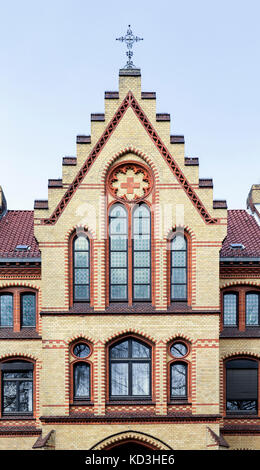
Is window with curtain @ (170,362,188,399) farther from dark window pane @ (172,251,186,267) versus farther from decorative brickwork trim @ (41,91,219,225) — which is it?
decorative brickwork trim @ (41,91,219,225)

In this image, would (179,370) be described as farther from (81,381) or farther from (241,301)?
(241,301)

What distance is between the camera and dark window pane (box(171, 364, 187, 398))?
26.0 m

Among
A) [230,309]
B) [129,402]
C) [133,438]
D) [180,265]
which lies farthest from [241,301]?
[133,438]

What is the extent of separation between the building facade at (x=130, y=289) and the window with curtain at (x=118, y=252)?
0.12 ft

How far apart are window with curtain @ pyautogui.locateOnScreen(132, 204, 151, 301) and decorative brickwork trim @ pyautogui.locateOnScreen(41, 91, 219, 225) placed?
172cm

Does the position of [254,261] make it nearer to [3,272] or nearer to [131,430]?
[131,430]

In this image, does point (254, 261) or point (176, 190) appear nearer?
point (176, 190)

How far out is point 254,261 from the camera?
2841 centimetres

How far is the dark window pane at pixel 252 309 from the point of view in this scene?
29.0 metres

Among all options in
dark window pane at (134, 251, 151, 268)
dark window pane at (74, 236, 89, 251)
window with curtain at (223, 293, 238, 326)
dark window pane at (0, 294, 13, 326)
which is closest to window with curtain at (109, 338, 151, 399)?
dark window pane at (134, 251, 151, 268)

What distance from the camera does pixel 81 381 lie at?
26.0 m
